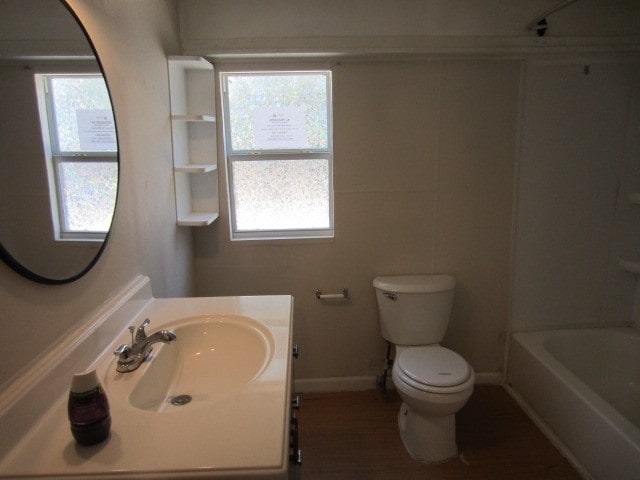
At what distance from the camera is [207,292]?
8.00 feet

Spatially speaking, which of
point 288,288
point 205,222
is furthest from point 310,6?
point 288,288

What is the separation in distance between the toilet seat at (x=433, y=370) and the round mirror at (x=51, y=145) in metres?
1.40

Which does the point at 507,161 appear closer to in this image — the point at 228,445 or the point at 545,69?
the point at 545,69

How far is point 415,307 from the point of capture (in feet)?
7.53

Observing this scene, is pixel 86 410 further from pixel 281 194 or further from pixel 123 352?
pixel 281 194

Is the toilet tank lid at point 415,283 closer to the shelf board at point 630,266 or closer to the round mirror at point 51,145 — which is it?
the shelf board at point 630,266

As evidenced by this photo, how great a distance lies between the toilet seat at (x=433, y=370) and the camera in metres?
1.88

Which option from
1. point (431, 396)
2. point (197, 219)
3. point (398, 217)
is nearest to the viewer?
point (431, 396)

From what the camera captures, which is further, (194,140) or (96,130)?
(194,140)

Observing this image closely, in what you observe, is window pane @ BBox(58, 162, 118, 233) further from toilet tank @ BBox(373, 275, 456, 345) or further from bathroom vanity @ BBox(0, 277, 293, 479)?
toilet tank @ BBox(373, 275, 456, 345)


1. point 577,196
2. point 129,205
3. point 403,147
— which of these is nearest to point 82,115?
point 129,205

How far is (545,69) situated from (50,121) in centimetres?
233

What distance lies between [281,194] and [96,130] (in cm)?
128

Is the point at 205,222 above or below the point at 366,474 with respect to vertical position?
above
